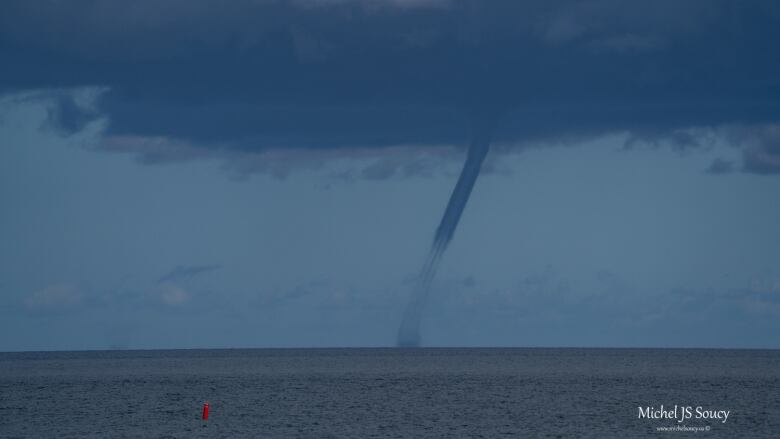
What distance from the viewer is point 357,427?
5938 cm

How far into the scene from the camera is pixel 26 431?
185 ft

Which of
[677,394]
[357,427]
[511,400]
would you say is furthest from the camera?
[677,394]

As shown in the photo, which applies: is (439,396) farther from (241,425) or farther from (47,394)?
(47,394)

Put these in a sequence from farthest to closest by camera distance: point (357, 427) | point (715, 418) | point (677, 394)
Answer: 1. point (677, 394)
2. point (715, 418)
3. point (357, 427)

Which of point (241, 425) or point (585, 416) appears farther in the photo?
point (585, 416)

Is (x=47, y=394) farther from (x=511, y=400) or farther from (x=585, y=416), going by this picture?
(x=585, y=416)

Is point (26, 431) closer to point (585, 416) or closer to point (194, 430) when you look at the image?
point (194, 430)

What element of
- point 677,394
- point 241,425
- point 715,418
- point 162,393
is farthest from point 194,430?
point 677,394

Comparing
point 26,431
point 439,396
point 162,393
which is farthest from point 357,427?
point 162,393

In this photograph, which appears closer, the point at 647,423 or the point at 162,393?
the point at 647,423

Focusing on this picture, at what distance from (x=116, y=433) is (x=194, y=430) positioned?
4133 mm

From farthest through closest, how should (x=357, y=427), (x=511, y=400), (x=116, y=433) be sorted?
1. (x=511, y=400)
2. (x=357, y=427)
3. (x=116, y=433)

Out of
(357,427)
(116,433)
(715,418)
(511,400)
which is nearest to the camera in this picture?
(116,433)

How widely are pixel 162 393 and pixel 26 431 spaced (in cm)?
4017
